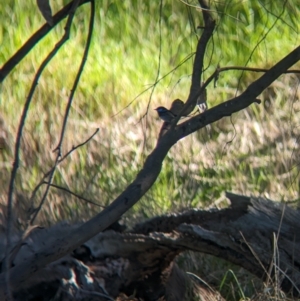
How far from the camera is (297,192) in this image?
442cm

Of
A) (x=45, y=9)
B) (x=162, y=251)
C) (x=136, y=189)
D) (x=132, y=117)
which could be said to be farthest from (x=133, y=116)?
(x=45, y=9)

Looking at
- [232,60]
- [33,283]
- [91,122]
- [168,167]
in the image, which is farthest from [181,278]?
[232,60]

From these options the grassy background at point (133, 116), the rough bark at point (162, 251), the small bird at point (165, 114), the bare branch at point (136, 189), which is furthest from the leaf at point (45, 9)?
the grassy background at point (133, 116)

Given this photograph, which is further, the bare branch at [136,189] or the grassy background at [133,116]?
the grassy background at [133,116]

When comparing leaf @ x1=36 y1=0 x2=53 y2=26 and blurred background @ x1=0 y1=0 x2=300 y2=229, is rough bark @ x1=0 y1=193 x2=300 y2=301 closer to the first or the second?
blurred background @ x1=0 y1=0 x2=300 y2=229

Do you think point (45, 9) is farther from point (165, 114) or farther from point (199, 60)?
point (165, 114)

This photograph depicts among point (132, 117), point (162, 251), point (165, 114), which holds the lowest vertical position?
point (162, 251)

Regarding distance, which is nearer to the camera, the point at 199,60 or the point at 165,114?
the point at 199,60

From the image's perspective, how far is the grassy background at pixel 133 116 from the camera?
14.0 ft

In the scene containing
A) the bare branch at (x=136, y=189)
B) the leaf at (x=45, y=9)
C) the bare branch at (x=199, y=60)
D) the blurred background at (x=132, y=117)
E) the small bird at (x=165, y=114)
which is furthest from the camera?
the blurred background at (x=132, y=117)

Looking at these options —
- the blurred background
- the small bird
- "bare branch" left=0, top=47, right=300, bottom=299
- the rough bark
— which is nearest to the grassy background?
the blurred background

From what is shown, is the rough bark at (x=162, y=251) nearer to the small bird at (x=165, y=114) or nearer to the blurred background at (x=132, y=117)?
the small bird at (x=165, y=114)

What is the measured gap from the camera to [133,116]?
4828mm

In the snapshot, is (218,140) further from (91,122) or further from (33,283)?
(33,283)
